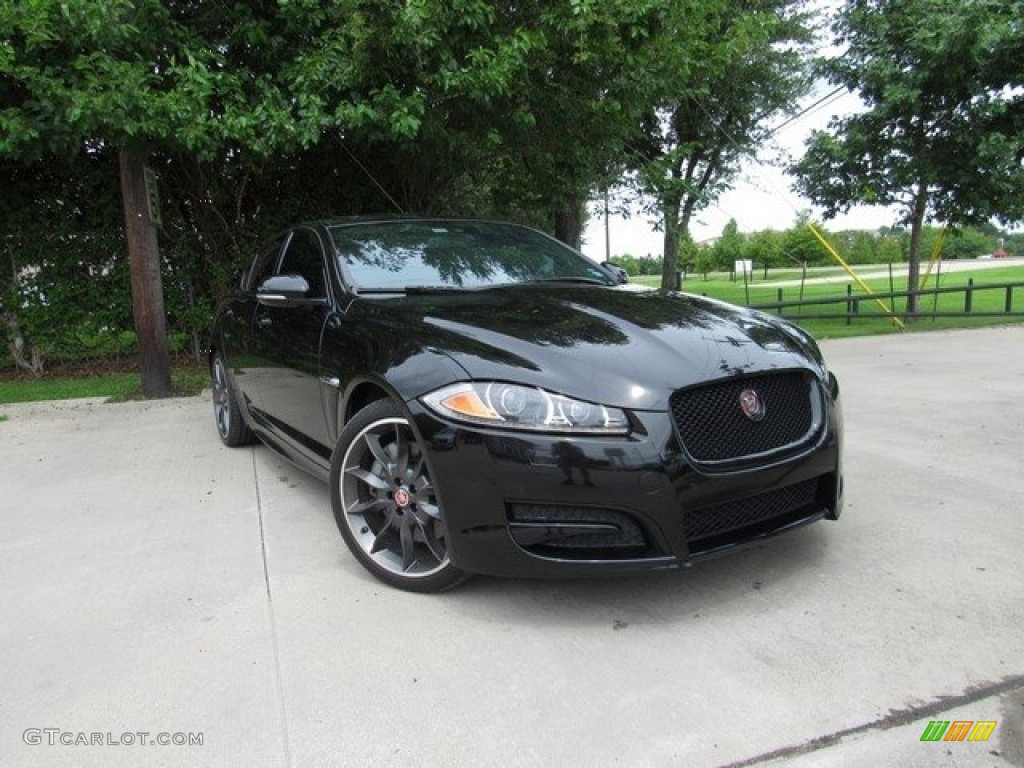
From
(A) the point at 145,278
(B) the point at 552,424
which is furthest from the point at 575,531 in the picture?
(A) the point at 145,278

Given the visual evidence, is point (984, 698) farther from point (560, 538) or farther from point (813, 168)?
point (813, 168)

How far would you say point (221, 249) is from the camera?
10297 millimetres

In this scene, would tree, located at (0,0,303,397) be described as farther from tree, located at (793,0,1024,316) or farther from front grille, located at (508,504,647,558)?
tree, located at (793,0,1024,316)

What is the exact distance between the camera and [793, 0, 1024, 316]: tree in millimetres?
12086

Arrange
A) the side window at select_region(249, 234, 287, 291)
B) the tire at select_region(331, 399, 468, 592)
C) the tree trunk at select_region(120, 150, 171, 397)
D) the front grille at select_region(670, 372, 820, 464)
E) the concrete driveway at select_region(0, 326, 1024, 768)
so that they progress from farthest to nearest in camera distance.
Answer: the tree trunk at select_region(120, 150, 171, 397), the side window at select_region(249, 234, 287, 291), the tire at select_region(331, 399, 468, 592), the front grille at select_region(670, 372, 820, 464), the concrete driveway at select_region(0, 326, 1024, 768)

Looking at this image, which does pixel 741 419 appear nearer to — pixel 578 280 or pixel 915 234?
pixel 578 280

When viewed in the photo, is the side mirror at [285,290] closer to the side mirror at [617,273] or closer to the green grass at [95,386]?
the side mirror at [617,273]

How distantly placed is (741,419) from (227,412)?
4132 millimetres

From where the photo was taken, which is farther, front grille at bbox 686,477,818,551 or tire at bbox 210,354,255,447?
tire at bbox 210,354,255,447

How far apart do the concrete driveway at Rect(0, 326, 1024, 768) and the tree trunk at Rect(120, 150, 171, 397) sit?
12.3 ft

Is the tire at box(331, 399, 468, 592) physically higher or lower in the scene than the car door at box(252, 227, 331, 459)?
lower

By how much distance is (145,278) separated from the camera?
767 centimetres

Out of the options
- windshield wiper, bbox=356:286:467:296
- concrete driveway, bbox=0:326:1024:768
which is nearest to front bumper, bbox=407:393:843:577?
concrete driveway, bbox=0:326:1024:768

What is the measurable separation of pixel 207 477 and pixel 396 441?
243cm
